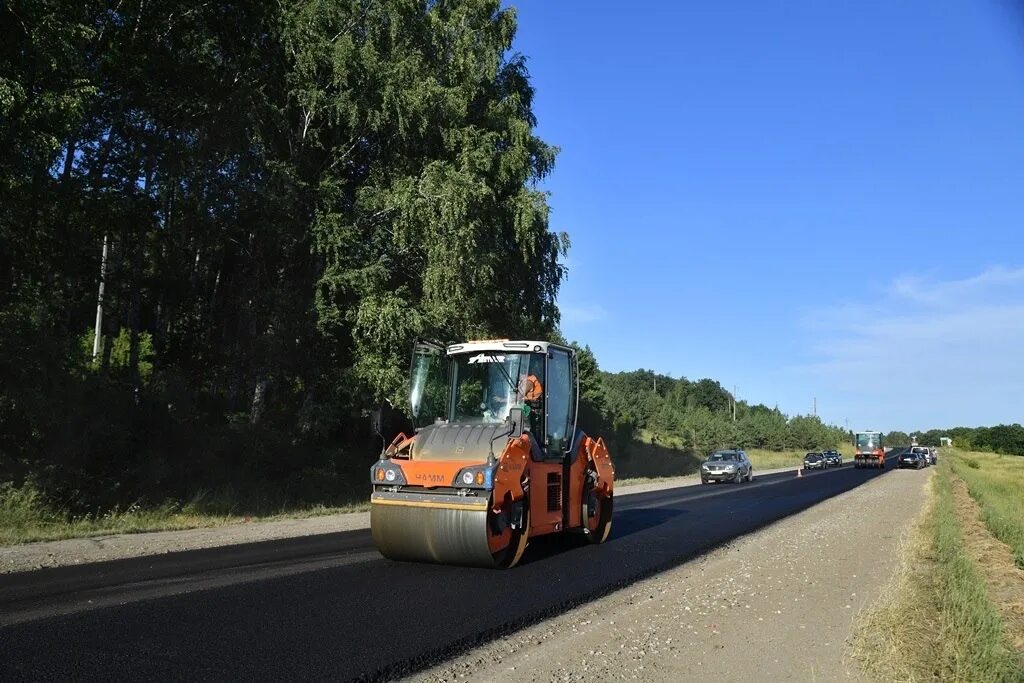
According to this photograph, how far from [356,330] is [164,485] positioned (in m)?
5.59

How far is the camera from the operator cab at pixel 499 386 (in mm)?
10344

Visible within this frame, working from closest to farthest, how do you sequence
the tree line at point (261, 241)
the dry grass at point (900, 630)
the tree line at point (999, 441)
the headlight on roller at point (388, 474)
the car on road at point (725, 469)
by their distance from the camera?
the dry grass at point (900, 630) < the headlight on roller at point (388, 474) < the tree line at point (261, 241) < the car on road at point (725, 469) < the tree line at point (999, 441)

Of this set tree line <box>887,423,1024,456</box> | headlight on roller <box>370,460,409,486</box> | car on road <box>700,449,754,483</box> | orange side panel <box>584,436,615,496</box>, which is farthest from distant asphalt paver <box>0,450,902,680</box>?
tree line <box>887,423,1024,456</box>

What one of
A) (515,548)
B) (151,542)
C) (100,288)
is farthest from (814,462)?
(151,542)

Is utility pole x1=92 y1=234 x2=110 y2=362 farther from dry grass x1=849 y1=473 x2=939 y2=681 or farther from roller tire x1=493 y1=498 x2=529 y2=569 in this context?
dry grass x1=849 y1=473 x2=939 y2=681

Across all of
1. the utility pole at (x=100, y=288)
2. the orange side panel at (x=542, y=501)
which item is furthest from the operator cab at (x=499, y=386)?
the utility pole at (x=100, y=288)

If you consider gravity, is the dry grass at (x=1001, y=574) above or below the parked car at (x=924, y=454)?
below

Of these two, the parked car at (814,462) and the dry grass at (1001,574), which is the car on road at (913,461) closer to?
the parked car at (814,462)

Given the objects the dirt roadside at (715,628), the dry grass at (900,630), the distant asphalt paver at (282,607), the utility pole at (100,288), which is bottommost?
the dirt roadside at (715,628)

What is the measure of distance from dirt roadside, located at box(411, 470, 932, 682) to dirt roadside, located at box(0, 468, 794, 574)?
21.0 ft

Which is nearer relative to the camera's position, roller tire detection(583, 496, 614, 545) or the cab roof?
the cab roof

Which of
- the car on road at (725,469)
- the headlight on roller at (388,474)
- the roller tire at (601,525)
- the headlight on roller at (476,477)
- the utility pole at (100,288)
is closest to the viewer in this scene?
the headlight on roller at (476,477)

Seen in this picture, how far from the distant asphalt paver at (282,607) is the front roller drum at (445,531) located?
0.65ft

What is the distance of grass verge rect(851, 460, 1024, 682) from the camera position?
17.2ft
